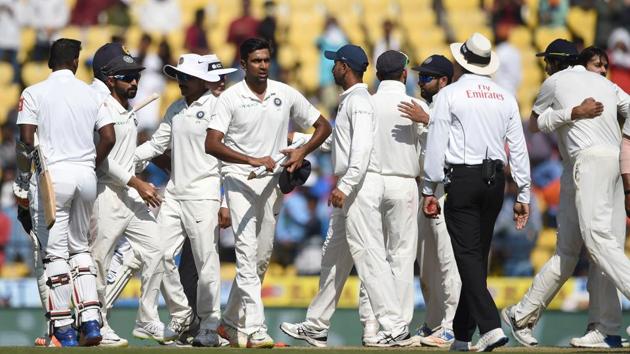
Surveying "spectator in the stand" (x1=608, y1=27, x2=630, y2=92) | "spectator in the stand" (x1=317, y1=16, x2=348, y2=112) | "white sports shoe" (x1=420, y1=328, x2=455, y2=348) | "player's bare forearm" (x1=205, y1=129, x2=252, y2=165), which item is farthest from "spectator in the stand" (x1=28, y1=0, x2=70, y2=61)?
"white sports shoe" (x1=420, y1=328, x2=455, y2=348)

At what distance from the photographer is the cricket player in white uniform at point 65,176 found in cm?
1070

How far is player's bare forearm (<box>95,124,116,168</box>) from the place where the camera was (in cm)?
1108

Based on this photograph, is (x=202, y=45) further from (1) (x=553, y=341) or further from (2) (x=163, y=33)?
(1) (x=553, y=341)

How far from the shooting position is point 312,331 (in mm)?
12117

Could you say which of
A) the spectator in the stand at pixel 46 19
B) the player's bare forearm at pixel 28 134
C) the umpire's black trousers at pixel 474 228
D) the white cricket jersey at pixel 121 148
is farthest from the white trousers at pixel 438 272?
the spectator in the stand at pixel 46 19

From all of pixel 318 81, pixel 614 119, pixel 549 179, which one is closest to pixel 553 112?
pixel 614 119

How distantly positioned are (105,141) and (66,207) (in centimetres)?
63

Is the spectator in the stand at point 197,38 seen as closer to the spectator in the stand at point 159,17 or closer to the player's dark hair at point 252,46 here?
the spectator in the stand at point 159,17

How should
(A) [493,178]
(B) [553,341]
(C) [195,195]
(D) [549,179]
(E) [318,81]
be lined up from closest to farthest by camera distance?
(A) [493,178]
(C) [195,195]
(B) [553,341]
(D) [549,179]
(E) [318,81]

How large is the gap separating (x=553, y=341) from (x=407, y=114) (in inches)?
192

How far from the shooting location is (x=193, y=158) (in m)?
12.3

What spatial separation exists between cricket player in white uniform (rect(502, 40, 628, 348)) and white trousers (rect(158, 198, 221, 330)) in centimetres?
246

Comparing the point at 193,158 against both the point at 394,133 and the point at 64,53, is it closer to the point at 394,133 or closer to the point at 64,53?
the point at 394,133

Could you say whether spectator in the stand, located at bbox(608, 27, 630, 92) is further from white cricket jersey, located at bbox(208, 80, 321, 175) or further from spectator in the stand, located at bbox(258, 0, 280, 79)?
white cricket jersey, located at bbox(208, 80, 321, 175)
